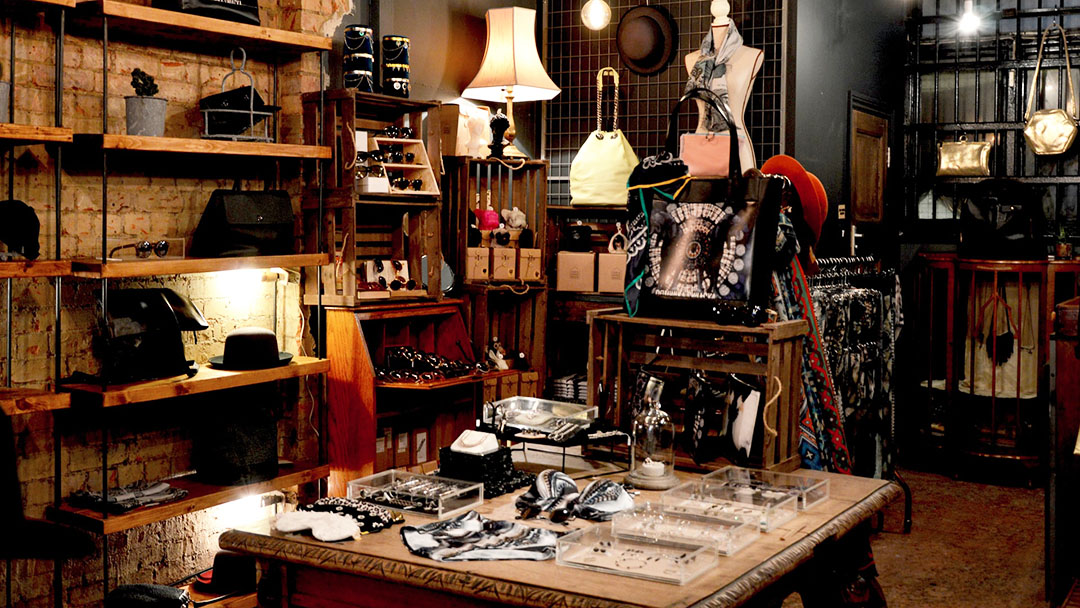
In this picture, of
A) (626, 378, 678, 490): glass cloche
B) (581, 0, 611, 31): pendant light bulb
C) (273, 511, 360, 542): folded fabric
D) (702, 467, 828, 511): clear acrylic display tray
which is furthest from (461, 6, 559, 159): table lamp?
(273, 511, 360, 542): folded fabric

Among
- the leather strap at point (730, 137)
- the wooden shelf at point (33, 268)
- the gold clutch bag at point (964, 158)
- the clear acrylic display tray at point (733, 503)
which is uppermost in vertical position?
the gold clutch bag at point (964, 158)

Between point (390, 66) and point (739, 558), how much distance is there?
356 cm

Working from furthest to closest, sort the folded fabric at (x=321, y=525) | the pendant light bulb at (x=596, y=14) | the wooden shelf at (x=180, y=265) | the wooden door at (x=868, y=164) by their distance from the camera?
1. the wooden door at (x=868, y=164)
2. the pendant light bulb at (x=596, y=14)
3. the wooden shelf at (x=180, y=265)
4. the folded fabric at (x=321, y=525)

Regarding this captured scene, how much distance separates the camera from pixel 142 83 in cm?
418

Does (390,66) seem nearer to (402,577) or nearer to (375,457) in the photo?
(375,457)

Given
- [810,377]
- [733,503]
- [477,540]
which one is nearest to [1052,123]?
[810,377]

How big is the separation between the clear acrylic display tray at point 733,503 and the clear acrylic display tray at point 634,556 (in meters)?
0.26

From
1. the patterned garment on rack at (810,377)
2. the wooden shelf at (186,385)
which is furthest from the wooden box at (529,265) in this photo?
the patterned garment on rack at (810,377)

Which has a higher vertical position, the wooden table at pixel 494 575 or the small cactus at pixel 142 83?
the small cactus at pixel 142 83

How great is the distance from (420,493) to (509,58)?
374cm

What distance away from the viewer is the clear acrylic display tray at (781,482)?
288 centimetres

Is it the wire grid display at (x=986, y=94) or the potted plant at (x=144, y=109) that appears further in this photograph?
the wire grid display at (x=986, y=94)

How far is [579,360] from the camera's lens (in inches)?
275

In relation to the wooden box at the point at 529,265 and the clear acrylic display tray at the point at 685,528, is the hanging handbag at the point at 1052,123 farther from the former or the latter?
the clear acrylic display tray at the point at 685,528
